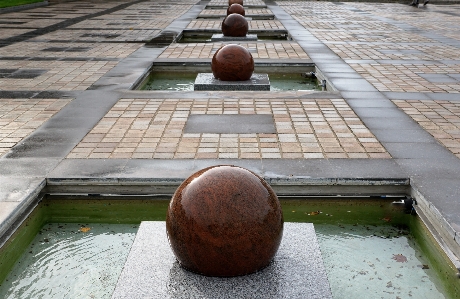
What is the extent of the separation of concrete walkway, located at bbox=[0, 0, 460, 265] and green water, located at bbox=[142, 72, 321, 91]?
1.34 feet

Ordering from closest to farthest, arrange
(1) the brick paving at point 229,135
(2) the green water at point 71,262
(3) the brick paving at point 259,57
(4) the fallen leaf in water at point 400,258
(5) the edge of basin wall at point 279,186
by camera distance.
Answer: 1. (2) the green water at point 71,262
2. (4) the fallen leaf in water at point 400,258
3. (5) the edge of basin wall at point 279,186
4. (1) the brick paving at point 229,135
5. (3) the brick paving at point 259,57

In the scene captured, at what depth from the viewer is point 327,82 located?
31.8ft

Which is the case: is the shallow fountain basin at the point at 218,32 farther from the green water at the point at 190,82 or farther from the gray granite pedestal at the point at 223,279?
the gray granite pedestal at the point at 223,279

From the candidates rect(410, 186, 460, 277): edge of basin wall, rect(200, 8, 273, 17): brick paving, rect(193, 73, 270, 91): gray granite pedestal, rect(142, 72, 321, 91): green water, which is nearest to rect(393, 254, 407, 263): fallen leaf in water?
rect(410, 186, 460, 277): edge of basin wall

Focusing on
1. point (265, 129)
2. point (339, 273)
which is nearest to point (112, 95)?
point (265, 129)

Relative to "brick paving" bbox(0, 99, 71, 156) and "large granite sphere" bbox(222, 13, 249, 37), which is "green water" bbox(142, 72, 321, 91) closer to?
"brick paving" bbox(0, 99, 71, 156)

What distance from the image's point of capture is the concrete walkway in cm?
523

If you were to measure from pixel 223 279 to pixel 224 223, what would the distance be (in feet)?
1.49

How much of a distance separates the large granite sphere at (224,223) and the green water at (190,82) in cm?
699

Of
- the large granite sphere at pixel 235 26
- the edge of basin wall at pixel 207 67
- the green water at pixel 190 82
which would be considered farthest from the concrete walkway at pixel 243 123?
the large granite sphere at pixel 235 26

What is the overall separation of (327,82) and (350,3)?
22.6 meters

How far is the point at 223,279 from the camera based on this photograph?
337cm

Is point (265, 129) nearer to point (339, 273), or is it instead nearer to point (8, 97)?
point (339, 273)

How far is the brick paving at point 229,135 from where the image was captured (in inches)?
237
